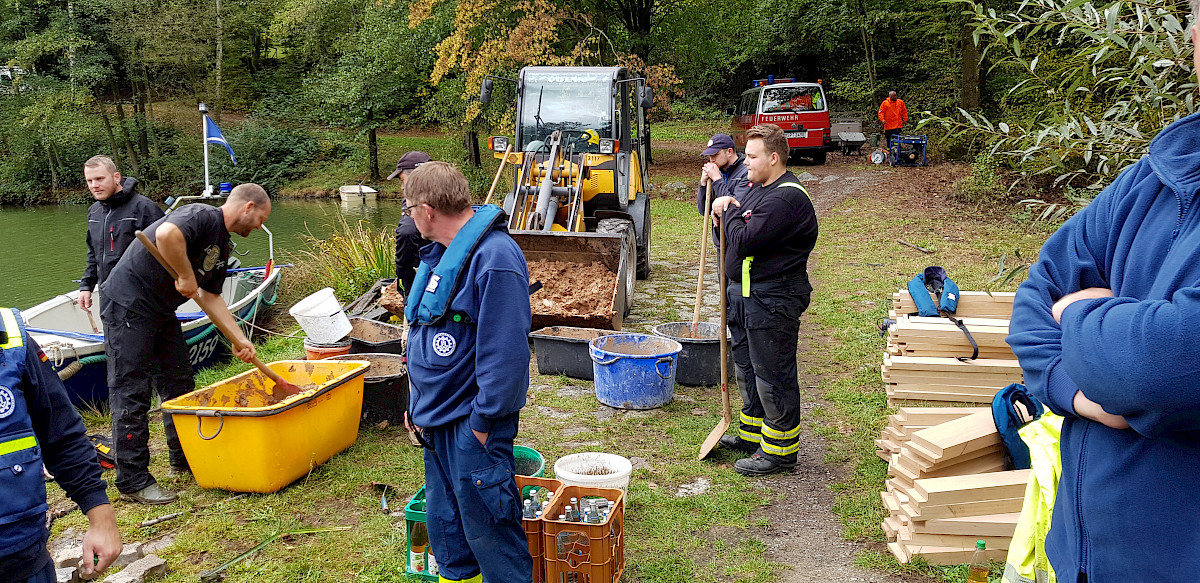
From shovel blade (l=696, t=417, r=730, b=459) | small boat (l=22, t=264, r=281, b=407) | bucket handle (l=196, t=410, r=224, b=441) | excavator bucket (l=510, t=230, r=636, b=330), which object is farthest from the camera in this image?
excavator bucket (l=510, t=230, r=636, b=330)

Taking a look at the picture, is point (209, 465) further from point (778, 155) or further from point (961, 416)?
point (961, 416)

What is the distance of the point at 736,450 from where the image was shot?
5.24 meters

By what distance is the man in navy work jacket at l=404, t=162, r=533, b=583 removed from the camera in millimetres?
2916

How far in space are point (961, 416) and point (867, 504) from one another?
70 centimetres

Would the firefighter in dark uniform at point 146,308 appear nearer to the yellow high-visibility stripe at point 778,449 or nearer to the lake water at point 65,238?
the yellow high-visibility stripe at point 778,449

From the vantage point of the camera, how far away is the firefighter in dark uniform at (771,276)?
4578 millimetres

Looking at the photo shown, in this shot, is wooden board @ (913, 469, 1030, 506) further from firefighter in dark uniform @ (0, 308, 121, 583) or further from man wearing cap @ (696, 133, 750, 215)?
firefighter in dark uniform @ (0, 308, 121, 583)

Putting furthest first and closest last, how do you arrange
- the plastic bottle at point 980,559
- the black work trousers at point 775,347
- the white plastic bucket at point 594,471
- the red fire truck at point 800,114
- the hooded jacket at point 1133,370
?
the red fire truck at point 800,114
the black work trousers at point 775,347
the white plastic bucket at point 594,471
the plastic bottle at point 980,559
the hooded jacket at point 1133,370

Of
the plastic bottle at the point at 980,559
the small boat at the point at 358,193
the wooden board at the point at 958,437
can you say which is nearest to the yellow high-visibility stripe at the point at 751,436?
the wooden board at the point at 958,437

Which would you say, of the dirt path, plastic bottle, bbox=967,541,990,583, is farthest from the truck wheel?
plastic bottle, bbox=967,541,990,583

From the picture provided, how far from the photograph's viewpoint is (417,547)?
3.75m

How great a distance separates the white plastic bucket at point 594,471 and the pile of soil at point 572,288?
2950mm

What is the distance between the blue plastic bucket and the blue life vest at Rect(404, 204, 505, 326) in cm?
292

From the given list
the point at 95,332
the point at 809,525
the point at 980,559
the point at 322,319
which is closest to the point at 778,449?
the point at 809,525
